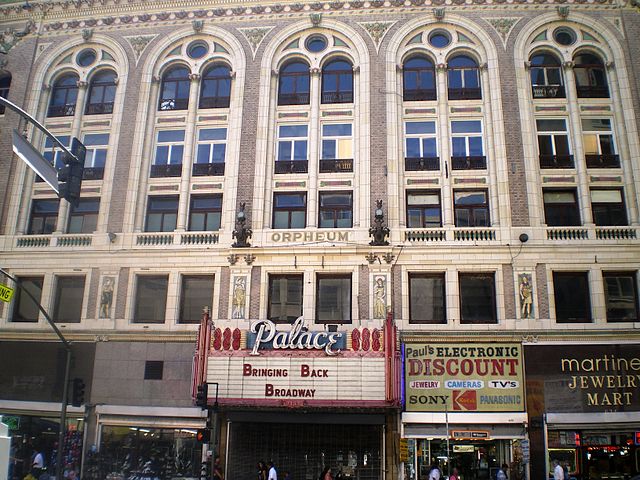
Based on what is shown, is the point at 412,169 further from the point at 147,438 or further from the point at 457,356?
the point at 147,438

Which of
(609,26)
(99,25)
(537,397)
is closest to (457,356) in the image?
(537,397)

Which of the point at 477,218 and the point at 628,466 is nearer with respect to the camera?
the point at 628,466

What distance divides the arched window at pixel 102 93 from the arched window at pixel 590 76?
25843 millimetres

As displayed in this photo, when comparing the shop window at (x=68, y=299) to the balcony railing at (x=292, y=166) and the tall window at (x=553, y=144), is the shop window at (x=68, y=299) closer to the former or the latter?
the balcony railing at (x=292, y=166)

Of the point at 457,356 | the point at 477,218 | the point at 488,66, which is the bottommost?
the point at 457,356

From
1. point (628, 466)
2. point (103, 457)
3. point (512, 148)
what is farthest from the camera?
point (512, 148)

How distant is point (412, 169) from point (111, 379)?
18566mm

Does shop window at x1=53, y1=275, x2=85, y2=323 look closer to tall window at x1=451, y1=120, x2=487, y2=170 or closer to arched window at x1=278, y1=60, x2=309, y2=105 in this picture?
arched window at x1=278, y1=60, x2=309, y2=105

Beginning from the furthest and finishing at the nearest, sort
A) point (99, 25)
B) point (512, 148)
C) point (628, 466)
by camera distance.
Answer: point (99, 25) < point (512, 148) < point (628, 466)

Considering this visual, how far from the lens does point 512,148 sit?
31.0 m

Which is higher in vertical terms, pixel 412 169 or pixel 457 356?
pixel 412 169

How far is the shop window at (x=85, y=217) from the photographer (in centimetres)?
3281

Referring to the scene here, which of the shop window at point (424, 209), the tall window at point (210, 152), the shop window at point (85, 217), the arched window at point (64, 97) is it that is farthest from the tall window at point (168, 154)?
the shop window at point (424, 209)

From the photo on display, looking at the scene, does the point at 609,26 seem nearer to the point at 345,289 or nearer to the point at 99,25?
the point at 345,289
